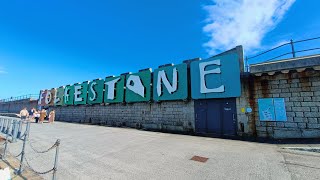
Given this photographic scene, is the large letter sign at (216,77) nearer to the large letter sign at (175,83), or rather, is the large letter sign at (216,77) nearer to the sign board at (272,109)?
the large letter sign at (175,83)

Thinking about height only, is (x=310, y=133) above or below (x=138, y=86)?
below

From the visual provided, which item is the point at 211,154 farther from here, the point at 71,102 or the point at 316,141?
the point at 71,102

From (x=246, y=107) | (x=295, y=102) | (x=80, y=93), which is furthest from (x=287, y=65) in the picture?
(x=80, y=93)

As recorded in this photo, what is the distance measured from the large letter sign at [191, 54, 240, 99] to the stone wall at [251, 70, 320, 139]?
5.48 ft

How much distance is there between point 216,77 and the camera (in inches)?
478

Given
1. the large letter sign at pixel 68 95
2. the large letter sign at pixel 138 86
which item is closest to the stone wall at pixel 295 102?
the large letter sign at pixel 138 86

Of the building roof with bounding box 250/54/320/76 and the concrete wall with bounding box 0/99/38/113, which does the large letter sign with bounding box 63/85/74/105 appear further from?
the building roof with bounding box 250/54/320/76

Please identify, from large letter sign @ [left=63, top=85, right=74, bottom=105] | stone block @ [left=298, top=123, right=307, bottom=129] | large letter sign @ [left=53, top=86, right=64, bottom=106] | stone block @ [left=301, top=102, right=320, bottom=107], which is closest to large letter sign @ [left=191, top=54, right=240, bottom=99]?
stone block @ [left=301, top=102, right=320, bottom=107]

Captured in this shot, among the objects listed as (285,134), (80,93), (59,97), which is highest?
(80,93)

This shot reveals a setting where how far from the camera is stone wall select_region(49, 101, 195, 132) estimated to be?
13493 millimetres

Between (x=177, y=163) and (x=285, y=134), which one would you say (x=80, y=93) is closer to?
(x=177, y=163)

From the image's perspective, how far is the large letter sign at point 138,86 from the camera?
628 inches

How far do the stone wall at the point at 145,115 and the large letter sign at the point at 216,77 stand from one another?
1507 millimetres

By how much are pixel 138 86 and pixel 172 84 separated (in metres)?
3.99
